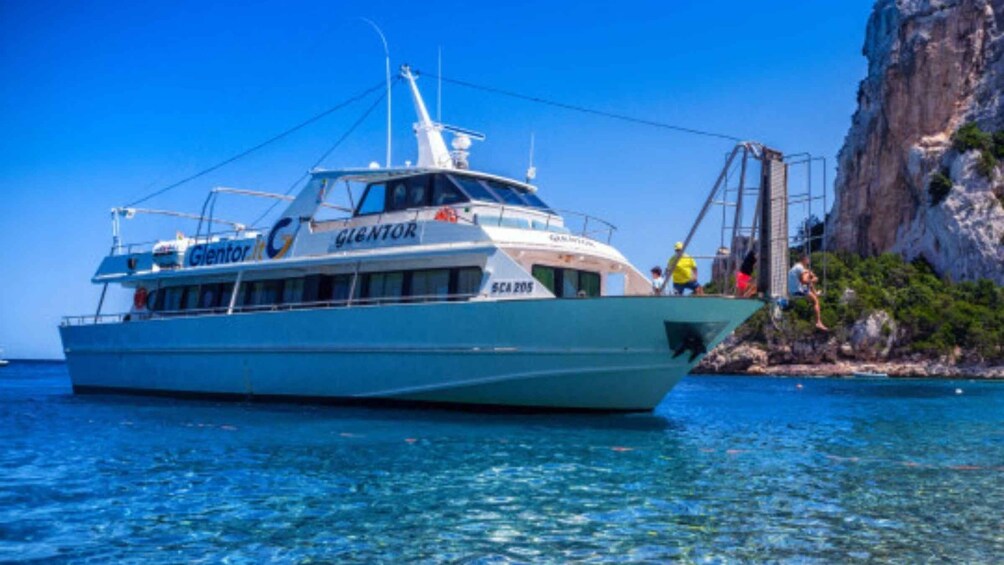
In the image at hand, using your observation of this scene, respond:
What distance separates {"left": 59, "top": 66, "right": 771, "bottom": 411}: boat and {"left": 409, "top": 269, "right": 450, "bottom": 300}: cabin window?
4 centimetres

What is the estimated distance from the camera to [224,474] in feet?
28.7

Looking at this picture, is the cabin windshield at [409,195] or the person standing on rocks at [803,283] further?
the cabin windshield at [409,195]

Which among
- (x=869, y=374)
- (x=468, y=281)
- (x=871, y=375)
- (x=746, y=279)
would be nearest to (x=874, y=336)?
(x=869, y=374)

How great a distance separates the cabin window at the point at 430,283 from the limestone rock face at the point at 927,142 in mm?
60558

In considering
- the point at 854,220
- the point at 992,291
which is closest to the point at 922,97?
the point at 854,220

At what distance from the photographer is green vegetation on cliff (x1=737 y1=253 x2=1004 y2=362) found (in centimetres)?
5803

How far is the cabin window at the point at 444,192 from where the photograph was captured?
1592 cm

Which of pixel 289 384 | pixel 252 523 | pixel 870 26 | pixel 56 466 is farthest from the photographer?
pixel 870 26

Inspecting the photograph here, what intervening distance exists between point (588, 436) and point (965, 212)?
6242 centimetres

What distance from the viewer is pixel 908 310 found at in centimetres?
6194

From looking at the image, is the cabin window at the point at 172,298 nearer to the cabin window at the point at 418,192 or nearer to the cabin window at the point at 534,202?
the cabin window at the point at 418,192

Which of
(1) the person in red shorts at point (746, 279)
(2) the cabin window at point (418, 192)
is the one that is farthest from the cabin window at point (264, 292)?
(1) the person in red shorts at point (746, 279)

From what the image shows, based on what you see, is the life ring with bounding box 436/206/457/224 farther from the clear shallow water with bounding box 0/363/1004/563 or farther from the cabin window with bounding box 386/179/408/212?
the clear shallow water with bounding box 0/363/1004/563

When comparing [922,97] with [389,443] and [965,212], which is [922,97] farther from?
[389,443]
